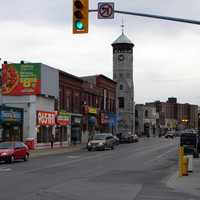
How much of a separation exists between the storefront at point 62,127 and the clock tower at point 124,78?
143 feet

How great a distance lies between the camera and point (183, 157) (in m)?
24.0

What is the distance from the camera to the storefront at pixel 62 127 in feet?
214

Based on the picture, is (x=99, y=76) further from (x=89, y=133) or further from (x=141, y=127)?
(x=141, y=127)

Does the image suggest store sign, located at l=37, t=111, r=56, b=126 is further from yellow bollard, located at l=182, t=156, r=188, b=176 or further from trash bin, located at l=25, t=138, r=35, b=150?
yellow bollard, located at l=182, t=156, r=188, b=176

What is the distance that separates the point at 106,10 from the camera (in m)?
18.9

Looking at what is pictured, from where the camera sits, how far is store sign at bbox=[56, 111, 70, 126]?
214 ft

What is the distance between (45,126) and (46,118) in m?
0.95

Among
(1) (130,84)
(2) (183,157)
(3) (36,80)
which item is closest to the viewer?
(2) (183,157)

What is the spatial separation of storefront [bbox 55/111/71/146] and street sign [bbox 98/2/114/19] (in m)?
45.8

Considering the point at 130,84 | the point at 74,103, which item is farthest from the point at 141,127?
the point at 74,103

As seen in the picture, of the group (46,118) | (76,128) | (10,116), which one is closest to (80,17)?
(10,116)

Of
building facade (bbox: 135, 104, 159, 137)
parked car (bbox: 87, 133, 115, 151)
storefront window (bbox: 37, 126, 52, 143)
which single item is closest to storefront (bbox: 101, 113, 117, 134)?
storefront window (bbox: 37, 126, 52, 143)

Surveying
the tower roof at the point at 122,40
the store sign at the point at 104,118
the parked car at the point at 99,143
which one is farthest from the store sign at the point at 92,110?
the tower roof at the point at 122,40

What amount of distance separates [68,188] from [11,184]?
2415mm
